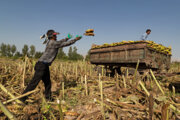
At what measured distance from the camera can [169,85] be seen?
5152 mm

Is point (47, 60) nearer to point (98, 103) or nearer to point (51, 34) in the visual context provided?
point (51, 34)

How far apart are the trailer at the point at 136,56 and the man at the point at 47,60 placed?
277cm

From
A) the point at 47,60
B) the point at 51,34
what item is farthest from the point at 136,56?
the point at 47,60

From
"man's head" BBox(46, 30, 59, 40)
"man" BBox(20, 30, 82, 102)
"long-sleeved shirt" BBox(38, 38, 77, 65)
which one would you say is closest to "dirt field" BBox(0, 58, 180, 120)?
"man" BBox(20, 30, 82, 102)

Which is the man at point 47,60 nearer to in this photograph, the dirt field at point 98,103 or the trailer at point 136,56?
the dirt field at point 98,103

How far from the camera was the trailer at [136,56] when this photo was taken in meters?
5.30

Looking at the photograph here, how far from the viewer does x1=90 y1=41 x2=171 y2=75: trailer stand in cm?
530

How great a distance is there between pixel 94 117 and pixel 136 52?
3992 millimetres

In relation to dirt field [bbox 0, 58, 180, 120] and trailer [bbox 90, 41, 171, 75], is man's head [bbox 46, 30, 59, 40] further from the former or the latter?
trailer [bbox 90, 41, 171, 75]

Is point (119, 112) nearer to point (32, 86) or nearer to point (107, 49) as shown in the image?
point (32, 86)

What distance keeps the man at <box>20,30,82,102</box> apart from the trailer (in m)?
2.77

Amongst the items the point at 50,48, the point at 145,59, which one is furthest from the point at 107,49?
the point at 50,48

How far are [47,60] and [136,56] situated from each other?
12.5 feet

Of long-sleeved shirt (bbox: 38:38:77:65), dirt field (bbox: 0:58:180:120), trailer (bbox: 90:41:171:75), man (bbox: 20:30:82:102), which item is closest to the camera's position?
dirt field (bbox: 0:58:180:120)
